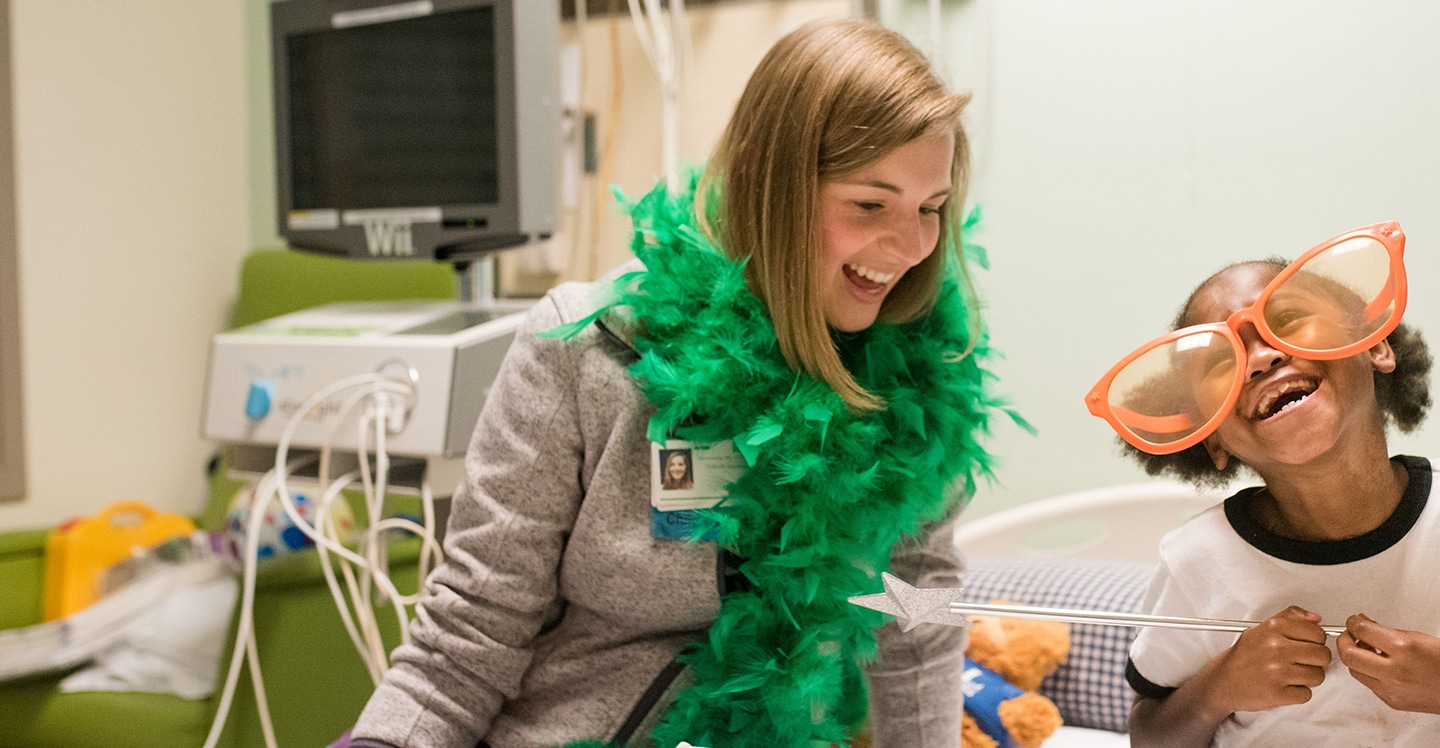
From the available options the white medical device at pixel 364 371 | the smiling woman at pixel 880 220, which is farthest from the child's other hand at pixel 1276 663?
the white medical device at pixel 364 371

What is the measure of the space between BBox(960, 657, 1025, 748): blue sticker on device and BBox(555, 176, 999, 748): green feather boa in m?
0.10

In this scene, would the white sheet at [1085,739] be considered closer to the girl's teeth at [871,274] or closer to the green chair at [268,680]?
the girl's teeth at [871,274]

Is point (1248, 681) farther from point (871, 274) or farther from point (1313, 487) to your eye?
point (871, 274)

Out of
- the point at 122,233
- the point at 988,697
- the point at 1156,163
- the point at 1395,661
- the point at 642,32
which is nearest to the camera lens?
the point at 1395,661

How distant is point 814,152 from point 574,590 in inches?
15.7

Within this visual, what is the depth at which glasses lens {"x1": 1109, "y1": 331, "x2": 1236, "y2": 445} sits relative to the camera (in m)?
0.49

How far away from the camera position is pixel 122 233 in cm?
241

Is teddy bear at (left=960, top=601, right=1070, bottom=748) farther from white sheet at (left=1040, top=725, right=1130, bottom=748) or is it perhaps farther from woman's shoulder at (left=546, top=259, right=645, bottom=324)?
woman's shoulder at (left=546, top=259, right=645, bottom=324)

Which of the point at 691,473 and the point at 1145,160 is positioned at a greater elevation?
the point at 1145,160

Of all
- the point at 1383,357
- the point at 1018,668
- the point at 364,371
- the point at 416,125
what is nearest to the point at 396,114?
the point at 416,125

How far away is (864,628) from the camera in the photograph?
2.61 ft

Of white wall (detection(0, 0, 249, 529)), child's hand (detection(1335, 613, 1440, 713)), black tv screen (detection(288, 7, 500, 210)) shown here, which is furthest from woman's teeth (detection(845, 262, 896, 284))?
white wall (detection(0, 0, 249, 529))

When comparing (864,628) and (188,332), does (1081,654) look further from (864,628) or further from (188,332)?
(188,332)

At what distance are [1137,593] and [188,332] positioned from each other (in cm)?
248
